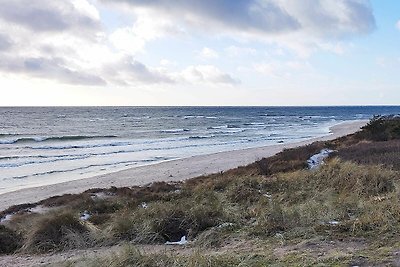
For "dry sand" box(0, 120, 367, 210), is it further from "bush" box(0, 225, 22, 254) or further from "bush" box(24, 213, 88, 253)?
"bush" box(24, 213, 88, 253)

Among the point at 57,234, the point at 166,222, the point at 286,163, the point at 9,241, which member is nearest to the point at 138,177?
the point at 286,163

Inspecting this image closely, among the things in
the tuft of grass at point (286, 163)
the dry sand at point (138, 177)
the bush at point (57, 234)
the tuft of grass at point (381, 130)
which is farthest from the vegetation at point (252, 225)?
the tuft of grass at point (381, 130)

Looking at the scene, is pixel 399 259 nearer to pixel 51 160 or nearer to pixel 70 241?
pixel 70 241

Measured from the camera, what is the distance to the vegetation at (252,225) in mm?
6273

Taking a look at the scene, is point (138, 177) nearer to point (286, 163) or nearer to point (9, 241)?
point (286, 163)

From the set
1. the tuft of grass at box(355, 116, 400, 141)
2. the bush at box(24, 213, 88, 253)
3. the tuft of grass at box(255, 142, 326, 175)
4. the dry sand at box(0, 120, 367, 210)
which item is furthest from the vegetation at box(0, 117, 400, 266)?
the tuft of grass at box(355, 116, 400, 141)

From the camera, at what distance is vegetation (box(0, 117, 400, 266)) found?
6273mm

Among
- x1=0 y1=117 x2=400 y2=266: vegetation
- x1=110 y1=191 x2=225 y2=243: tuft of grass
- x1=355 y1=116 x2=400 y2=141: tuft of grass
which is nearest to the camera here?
x1=0 y1=117 x2=400 y2=266: vegetation

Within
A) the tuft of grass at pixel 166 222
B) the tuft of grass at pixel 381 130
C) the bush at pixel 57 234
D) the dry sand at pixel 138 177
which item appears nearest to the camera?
the bush at pixel 57 234

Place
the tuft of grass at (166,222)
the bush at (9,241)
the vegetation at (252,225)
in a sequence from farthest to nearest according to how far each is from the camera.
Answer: the bush at (9,241) < the tuft of grass at (166,222) < the vegetation at (252,225)

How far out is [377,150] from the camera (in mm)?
17844

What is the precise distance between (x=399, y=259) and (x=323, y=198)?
15.0ft

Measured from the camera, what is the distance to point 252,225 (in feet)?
27.8

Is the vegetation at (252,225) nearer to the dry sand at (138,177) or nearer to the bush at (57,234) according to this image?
the bush at (57,234)
